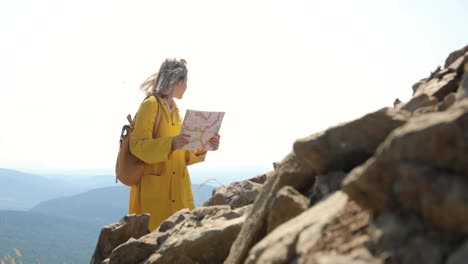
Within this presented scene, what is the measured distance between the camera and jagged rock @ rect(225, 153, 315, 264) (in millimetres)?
4992

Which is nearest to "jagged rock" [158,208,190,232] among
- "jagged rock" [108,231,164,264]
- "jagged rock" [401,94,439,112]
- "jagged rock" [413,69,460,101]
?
"jagged rock" [108,231,164,264]

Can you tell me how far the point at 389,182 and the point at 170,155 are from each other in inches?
273

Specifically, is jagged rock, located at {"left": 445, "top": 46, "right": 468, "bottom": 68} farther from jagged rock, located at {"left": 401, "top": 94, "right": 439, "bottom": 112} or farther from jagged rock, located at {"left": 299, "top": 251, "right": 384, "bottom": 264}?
jagged rock, located at {"left": 299, "top": 251, "right": 384, "bottom": 264}

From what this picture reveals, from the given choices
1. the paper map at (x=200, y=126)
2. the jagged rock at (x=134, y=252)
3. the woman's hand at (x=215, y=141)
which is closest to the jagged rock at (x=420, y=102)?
the jagged rock at (x=134, y=252)

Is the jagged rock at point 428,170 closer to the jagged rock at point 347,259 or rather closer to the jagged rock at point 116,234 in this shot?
the jagged rock at point 347,259

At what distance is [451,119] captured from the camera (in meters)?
2.90

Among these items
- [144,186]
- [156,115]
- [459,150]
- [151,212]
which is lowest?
[151,212]

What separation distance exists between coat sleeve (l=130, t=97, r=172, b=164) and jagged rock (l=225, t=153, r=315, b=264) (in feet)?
13.8

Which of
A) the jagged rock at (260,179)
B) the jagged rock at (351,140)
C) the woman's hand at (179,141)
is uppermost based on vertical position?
the woman's hand at (179,141)

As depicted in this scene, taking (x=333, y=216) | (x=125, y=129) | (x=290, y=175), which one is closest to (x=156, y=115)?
(x=125, y=129)

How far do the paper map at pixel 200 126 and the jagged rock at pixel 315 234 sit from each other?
5.41m

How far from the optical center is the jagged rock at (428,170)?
2729 millimetres

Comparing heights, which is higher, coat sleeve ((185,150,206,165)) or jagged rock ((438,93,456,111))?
jagged rock ((438,93,456,111))

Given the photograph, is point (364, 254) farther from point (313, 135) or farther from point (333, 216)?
point (313, 135)
